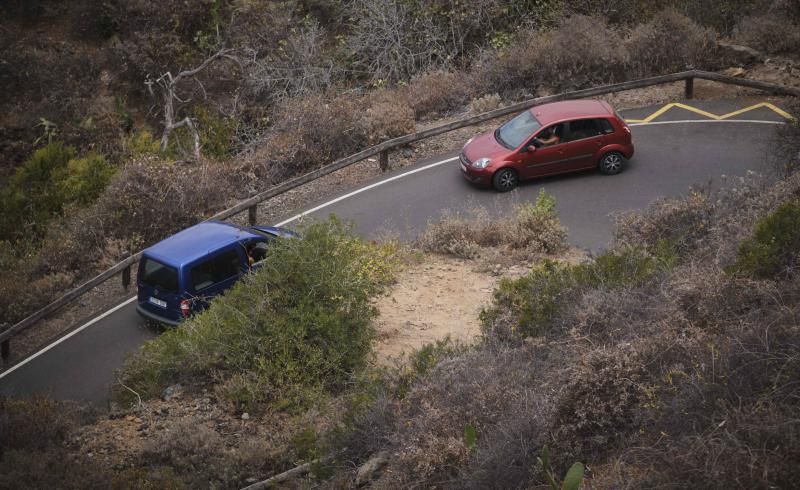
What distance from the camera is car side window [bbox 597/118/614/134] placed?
19188 millimetres

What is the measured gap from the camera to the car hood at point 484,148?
62.8 feet

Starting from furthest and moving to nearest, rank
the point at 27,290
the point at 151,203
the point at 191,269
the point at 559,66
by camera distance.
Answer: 1. the point at 559,66
2. the point at 151,203
3. the point at 27,290
4. the point at 191,269

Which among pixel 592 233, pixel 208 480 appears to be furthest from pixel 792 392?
pixel 592 233

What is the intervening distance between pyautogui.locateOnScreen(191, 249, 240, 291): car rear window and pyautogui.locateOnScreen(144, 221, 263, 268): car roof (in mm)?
167

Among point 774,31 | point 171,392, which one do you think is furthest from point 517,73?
point 171,392

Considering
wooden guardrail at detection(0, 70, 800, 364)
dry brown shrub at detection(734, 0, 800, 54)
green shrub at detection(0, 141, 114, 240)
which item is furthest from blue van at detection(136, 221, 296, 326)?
dry brown shrub at detection(734, 0, 800, 54)

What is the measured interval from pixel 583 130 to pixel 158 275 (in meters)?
9.77

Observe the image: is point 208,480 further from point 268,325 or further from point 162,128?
point 162,128

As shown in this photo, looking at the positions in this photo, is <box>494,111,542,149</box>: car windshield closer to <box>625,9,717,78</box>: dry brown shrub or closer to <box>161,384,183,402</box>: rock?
<box>625,9,717,78</box>: dry brown shrub

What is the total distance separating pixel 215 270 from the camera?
15539mm

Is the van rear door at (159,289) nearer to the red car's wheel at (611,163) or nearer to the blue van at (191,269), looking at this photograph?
the blue van at (191,269)

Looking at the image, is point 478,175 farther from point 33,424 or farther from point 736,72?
point 33,424

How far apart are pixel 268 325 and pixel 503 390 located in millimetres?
4459

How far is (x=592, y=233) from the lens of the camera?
Result: 17.3 m
